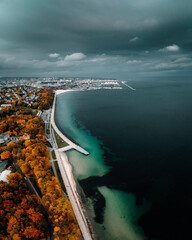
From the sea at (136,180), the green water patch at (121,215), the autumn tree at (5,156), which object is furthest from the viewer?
the autumn tree at (5,156)

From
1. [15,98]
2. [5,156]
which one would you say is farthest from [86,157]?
[15,98]

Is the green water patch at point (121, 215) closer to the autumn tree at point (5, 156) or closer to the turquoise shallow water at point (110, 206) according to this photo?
the turquoise shallow water at point (110, 206)

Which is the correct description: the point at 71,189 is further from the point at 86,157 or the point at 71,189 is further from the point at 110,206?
the point at 86,157

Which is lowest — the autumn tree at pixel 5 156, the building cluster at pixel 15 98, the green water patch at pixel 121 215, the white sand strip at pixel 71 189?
the green water patch at pixel 121 215

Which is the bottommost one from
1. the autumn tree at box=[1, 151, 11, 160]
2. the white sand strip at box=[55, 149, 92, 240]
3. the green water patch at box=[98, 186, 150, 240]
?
the green water patch at box=[98, 186, 150, 240]

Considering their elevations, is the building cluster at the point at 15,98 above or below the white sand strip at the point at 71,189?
above

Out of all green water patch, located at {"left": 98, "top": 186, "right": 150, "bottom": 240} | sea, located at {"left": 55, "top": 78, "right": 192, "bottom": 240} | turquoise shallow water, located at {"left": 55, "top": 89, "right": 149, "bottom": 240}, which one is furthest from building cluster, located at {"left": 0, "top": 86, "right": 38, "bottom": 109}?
green water patch, located at {"left": 98, "top": 186, "right": 150, "bottom": 240}

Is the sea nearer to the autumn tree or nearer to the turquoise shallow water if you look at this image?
the turquoise shallow water

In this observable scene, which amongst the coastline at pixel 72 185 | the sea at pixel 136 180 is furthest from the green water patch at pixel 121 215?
the coastline at pixel 72 185

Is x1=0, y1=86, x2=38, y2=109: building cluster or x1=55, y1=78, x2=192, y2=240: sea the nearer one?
x1=55, y1=78, x2=192, y2=240: sea
